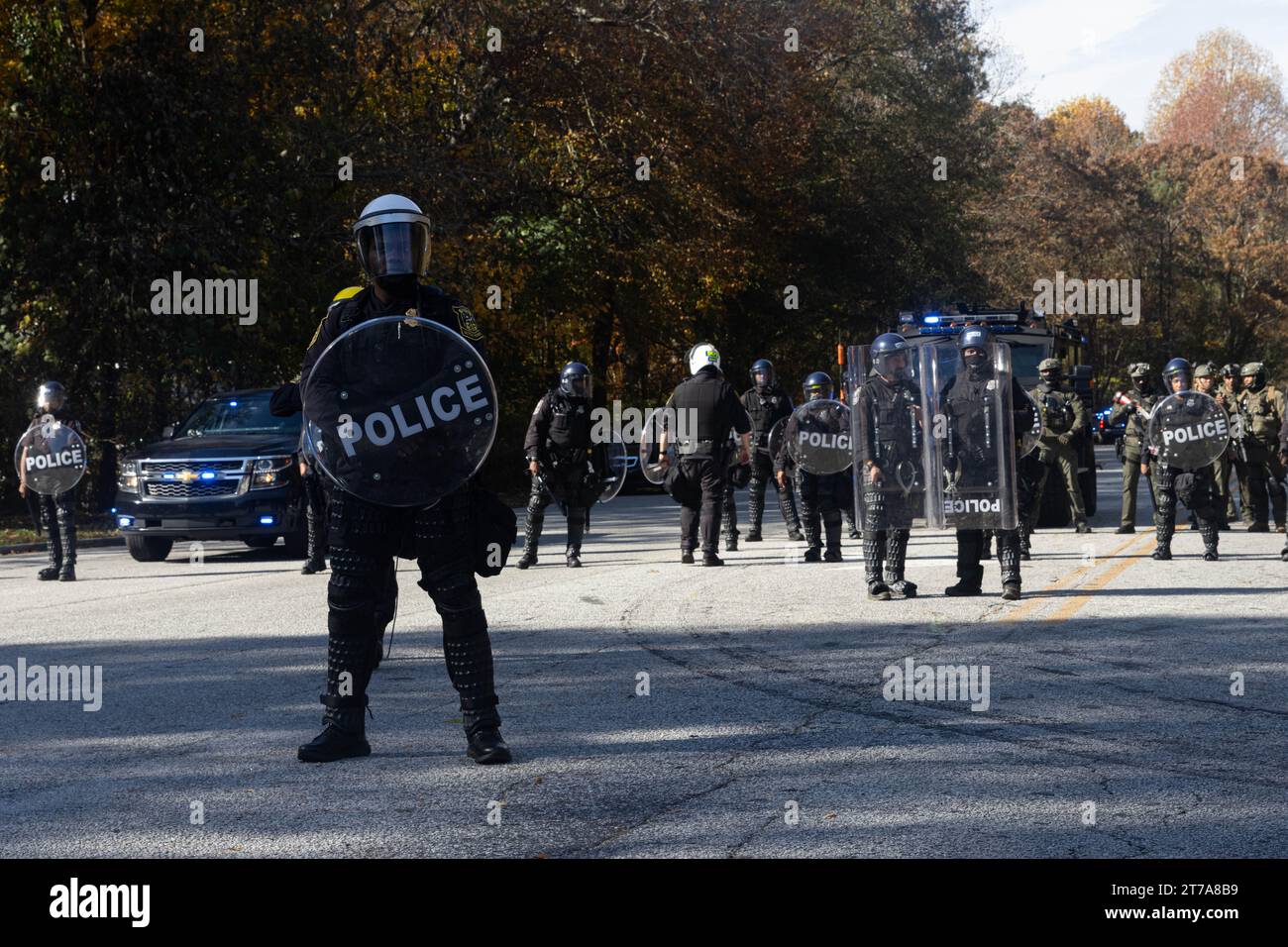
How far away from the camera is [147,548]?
56.6ft

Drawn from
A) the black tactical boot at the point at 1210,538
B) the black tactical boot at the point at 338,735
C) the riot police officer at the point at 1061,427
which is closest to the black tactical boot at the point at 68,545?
the black tactical boot at the point at 338,735

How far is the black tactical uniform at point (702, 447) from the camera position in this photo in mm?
15341

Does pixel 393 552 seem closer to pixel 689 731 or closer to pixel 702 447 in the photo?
pixel 689 731

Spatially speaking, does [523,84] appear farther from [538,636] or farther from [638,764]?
[638,764]

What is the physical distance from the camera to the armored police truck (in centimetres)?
1958

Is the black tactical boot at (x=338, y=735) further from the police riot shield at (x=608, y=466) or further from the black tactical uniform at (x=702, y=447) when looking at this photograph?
the police riot shield at (x=608, y=466)

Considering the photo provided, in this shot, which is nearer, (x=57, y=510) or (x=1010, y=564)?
(x=1010, y=564)

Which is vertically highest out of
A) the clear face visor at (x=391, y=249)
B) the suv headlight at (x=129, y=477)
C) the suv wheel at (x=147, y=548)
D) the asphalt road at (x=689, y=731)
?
the clear face visor at (x=391, y=249)

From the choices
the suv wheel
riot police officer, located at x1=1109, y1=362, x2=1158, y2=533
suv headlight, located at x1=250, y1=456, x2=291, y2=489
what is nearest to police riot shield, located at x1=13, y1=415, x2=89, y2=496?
suv headlight, located at x1=250, y1=456, x2=291, y2=489

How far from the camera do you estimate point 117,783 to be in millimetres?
6102

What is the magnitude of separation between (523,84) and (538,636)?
20717 mm

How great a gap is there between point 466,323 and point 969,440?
6266 mm

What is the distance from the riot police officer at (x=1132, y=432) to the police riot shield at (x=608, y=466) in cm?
604

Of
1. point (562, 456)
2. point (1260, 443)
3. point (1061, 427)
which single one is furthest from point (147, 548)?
point (1260, 443)
